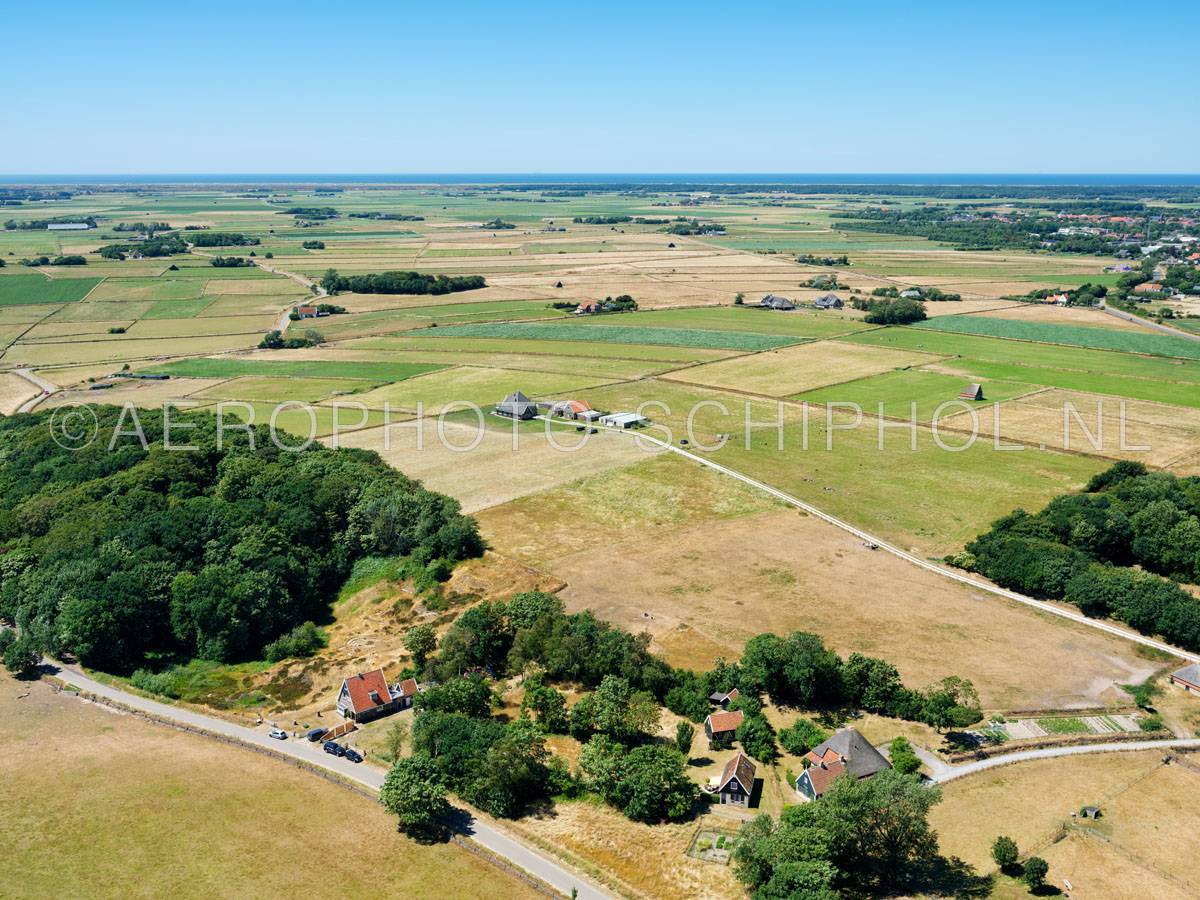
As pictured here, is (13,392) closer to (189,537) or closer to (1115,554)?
(189,537)

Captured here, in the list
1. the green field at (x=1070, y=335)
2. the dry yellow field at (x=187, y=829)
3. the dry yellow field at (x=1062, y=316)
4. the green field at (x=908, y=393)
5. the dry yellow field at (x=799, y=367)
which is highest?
the dry yellow field at (x=1062, y=316)

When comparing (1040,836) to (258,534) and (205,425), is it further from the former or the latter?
(205,425)

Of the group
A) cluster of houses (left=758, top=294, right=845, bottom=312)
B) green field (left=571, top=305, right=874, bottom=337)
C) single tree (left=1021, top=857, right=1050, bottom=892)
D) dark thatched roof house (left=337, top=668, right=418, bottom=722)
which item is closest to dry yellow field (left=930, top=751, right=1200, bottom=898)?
single tree (left=1021, top=857, right=1050, bottom=892)

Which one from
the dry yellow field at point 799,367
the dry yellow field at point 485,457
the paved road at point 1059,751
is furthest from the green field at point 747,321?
the paved road at point 1059,751

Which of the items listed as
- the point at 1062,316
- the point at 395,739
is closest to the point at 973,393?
the point at 1062,316

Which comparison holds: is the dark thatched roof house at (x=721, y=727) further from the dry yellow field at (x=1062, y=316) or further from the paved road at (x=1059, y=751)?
the dry yellow field at (x=1062, y=316)

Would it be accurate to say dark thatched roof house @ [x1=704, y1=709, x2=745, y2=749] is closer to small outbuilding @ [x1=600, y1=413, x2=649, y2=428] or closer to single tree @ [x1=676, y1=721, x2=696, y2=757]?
single tree @ [x1=676, y1=721, x2=696, y2=757]
